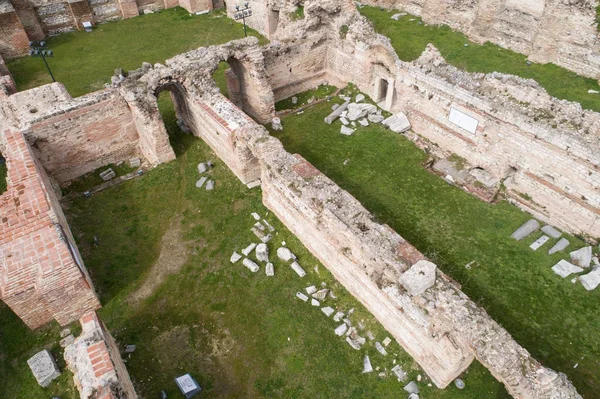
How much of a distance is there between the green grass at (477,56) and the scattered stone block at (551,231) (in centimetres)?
609

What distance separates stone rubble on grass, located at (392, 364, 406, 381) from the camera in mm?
7901

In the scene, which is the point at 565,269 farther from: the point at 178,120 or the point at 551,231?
the point at 178,120

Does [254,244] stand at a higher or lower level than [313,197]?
lower

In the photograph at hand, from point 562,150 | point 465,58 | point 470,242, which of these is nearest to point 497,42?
point 465,58

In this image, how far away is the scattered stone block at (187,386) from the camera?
25.3 feet

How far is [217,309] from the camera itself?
915cm

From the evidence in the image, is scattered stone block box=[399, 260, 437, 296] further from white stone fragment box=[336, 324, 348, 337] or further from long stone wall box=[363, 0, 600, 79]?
long stone wall box=[363, 0, 600, 79]

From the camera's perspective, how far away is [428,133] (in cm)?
1303

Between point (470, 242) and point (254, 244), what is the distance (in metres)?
5.37

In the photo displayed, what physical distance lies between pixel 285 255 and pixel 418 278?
350 cm

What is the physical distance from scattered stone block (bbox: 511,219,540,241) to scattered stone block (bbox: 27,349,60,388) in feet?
35.0

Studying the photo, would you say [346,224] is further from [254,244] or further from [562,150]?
[562,150]

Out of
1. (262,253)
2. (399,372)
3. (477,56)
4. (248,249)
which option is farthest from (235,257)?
(477,56)

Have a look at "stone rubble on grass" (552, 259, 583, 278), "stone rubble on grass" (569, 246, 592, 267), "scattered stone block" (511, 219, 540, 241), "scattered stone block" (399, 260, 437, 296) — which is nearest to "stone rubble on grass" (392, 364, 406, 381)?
"scattered stone block" (399, 260, 437, 296)
